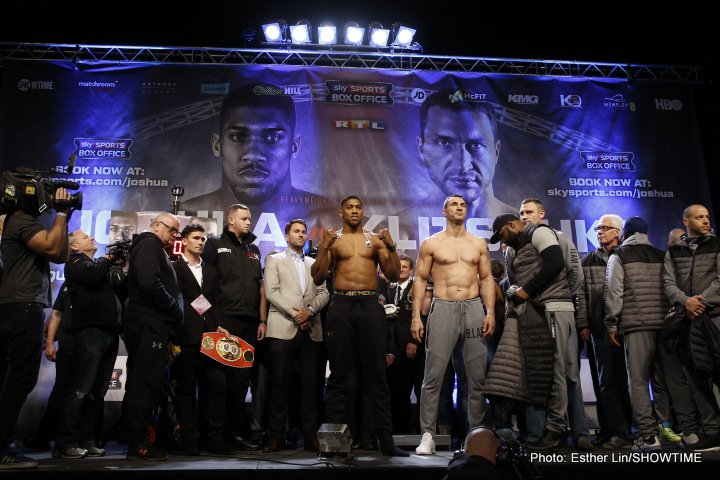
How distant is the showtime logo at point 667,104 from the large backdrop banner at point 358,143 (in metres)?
0.02

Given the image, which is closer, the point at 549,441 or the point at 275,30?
the point at 549,441

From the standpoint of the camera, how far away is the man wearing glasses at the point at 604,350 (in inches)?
202

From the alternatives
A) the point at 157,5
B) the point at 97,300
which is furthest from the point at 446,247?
the point at 157,5

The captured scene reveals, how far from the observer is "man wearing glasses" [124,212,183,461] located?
4.20 metres

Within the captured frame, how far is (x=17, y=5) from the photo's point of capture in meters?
7.93

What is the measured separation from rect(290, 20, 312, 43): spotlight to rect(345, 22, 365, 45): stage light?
461 mm

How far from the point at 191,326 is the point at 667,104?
6677 millimetres

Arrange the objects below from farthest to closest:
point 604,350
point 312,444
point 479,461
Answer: point 604,350
point 312,444
point 479,461

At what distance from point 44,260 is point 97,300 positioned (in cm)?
77

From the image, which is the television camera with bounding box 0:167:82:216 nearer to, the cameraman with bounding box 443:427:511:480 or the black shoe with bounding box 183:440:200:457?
the black shoe with bounding box 183:440:200:457

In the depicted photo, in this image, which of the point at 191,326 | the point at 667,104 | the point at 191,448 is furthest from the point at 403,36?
the point at 191,448

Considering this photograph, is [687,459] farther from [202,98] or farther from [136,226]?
[202,98]

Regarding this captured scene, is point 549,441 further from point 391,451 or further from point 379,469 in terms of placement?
point 379,469

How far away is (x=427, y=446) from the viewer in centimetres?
446
